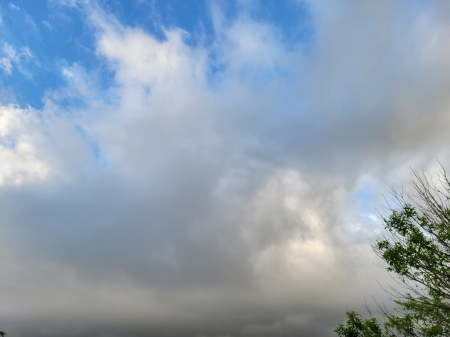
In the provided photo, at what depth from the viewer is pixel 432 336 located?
18766 mm

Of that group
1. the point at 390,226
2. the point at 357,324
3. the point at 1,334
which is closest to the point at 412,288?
the point at 390,226

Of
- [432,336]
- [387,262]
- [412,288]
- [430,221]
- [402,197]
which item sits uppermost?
[402,197]

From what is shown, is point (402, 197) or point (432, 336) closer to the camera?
point (402, 197)

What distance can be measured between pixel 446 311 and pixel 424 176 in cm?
600

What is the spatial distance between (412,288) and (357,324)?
18.4 metres

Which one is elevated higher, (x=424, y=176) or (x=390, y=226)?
(x=424, y=176)

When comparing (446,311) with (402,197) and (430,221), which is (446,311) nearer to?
(430,221)

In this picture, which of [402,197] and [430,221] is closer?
[430,221]

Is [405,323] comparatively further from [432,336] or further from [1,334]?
[1,334]

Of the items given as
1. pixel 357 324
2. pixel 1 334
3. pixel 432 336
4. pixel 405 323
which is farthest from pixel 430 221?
pixel 1 334

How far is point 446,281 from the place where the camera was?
1465 cm

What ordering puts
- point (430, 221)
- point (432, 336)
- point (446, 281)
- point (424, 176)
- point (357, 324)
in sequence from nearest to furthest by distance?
point (446, 281) → point (430, 221) → point (424, 176) → point (432, 336) → point (357, 324)

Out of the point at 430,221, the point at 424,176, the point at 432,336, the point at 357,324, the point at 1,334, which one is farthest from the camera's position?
the point at 357,324

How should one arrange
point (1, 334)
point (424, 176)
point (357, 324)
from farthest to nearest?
point (357, 324) < point (1, 334) < point (424, 176)
